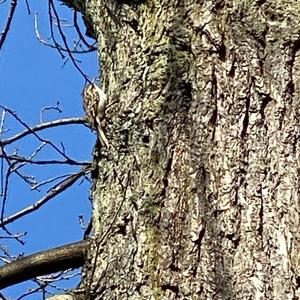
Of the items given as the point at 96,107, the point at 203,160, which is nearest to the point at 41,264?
the point at 96,107

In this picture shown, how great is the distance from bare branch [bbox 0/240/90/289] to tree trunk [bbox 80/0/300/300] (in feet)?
0.78

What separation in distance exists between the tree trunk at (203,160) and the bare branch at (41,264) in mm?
237

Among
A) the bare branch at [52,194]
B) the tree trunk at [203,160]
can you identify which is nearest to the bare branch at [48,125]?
the bare branch at [52,194]

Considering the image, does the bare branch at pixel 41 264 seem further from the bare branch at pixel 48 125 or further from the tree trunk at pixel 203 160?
the bare branch at pixel 48 125

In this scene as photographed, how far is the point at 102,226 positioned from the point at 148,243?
6.1 inches

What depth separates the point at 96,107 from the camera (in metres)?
1.59

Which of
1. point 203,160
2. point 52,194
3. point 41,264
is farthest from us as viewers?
point 52,194

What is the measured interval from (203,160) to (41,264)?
0.58 meters

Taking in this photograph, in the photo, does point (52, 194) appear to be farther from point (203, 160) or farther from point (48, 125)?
point (203, 160)

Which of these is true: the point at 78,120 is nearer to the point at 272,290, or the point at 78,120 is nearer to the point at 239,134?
the point at 239,134

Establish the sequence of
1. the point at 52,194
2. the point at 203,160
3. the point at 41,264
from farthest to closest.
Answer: the point at 52,194 < the point at 41,264 < the point at 203,160

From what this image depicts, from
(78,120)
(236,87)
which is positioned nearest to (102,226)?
(236,87)

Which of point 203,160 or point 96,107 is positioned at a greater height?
point 96,107

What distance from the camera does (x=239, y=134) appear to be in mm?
1177
